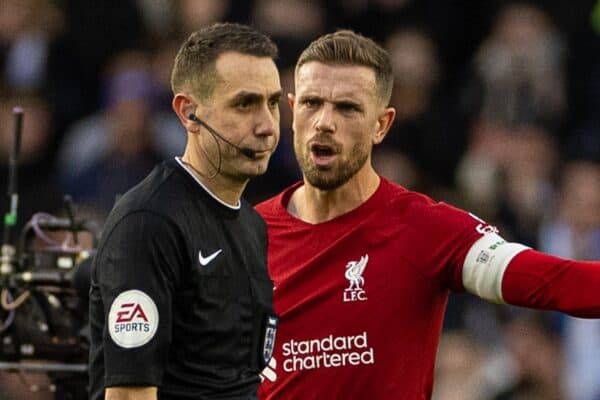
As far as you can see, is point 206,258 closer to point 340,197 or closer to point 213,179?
point 213,179

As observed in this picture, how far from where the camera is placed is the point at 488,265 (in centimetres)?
560

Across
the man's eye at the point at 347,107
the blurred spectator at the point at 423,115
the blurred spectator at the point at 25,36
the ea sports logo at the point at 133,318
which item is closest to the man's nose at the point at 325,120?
the man's eye at the point at 347,107

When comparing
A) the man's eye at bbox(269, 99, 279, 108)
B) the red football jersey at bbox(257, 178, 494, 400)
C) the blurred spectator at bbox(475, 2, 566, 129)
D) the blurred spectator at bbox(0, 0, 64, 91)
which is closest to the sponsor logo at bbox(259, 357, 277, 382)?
the red football jersey at bbox(257, 178, 494, 400)

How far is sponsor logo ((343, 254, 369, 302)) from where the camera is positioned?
588 centimetres

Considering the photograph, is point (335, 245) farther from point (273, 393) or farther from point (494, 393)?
point (494, 393)

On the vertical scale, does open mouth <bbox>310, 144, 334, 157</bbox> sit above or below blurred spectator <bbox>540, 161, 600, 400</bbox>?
above

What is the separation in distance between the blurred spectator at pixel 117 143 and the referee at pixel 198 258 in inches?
200

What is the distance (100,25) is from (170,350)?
24.0ft

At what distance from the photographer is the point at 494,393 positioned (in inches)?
366

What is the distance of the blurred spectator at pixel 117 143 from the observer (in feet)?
34.1

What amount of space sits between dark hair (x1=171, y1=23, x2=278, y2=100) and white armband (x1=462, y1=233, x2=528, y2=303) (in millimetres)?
1237

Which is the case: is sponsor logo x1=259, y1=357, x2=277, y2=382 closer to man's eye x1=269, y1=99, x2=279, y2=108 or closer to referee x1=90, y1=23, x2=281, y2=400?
referee x1=90, y1=23, x2=281, y2=400

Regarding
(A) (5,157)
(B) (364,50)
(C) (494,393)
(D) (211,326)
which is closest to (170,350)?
(D) (211,326)

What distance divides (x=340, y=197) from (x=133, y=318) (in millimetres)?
1749
